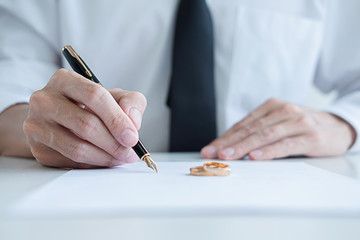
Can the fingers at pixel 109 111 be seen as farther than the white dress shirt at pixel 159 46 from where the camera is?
No

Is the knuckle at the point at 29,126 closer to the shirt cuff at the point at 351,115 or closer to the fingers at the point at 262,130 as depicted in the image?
the fingers at the point at 262,130

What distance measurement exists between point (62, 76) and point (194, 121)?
0.42m

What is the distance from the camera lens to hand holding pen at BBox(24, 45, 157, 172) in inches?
21.0

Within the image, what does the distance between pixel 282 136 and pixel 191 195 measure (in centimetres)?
51

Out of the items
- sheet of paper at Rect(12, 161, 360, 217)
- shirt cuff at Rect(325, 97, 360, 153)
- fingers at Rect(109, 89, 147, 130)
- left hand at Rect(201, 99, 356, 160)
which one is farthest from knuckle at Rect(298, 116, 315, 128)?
fingers at Rect(109, 89, 147, 130)

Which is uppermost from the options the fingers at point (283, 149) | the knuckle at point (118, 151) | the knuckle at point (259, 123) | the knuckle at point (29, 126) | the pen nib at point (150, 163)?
the knuckle at point (29, 126)

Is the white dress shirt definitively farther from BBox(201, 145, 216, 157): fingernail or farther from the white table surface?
the white table surface

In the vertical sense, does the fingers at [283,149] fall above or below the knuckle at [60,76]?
below

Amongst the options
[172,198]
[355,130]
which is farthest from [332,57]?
[172,198]

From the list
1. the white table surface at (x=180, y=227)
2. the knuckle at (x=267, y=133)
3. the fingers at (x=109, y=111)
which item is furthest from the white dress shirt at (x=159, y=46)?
the white table surface at (x=180, y=227)

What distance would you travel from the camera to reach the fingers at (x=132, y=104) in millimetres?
563

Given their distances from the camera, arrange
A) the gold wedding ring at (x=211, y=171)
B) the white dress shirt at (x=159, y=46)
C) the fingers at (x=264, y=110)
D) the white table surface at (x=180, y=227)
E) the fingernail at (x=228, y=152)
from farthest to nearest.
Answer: the white dress shirt at (x=159, y=46), the fingers at (x=264, y=110), the fingernail at (x=228, y=152), the gold wedding ring at (x=211, y=171), the white table surface at (x=180, y=227)

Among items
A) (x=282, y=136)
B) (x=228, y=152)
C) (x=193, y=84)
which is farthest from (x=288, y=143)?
(x=193, y=84)

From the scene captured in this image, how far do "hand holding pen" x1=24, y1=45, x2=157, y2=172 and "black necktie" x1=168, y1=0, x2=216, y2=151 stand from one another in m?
0.33
